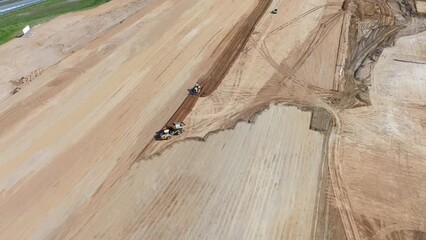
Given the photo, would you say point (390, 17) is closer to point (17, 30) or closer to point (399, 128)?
point (399, 128)

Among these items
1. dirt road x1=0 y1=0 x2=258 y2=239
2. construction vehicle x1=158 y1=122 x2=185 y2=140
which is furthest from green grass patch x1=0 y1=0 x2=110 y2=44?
construction vehicle x1=158 y1=122 x2=185 y2=140

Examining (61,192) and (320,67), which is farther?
(320,67)

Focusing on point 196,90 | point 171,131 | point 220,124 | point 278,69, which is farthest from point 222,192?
point 278,69

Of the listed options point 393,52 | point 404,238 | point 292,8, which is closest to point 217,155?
point 404,238

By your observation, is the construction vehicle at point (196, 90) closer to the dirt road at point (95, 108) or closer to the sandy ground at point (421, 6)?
the dirt road at point (95, 108)

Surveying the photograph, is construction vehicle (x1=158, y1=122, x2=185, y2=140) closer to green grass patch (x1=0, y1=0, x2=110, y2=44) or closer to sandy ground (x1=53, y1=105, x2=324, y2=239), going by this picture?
sandy ground (x1=53, y1=105, x2=324, y2=239)

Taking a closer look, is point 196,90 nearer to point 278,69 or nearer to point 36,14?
point 278,69
